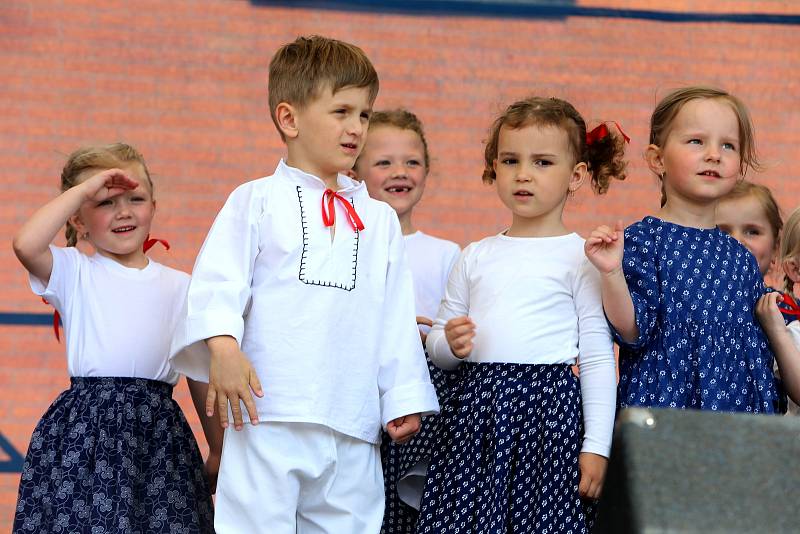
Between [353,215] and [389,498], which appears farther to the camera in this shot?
[389,498]

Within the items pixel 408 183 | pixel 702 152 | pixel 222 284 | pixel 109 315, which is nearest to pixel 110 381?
pixel 109 315

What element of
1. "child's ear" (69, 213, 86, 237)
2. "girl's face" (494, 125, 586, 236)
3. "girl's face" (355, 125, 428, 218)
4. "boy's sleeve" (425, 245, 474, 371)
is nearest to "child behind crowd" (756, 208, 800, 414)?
"girl's face" (494, 125, 586, 236)

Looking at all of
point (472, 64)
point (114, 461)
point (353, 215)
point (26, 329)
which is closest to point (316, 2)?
point (472, 64)

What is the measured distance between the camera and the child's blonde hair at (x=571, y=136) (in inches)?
97.0

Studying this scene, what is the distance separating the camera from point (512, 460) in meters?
2.21

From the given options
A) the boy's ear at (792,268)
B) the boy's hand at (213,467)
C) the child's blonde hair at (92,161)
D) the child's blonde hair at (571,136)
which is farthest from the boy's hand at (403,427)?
the boy's ear at (792,268)

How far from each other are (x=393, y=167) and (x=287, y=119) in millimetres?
726

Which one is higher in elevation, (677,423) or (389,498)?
(677,423)

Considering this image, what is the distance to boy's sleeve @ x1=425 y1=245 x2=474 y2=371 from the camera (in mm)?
2391

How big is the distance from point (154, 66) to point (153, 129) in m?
0.22

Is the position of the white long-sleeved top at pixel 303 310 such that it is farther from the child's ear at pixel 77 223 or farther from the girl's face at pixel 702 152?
the girl's face at pixel 702 152

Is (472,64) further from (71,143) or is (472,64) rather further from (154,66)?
(71,143)

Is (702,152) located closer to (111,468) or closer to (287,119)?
(287,119)

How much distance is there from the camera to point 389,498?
2488 mm
